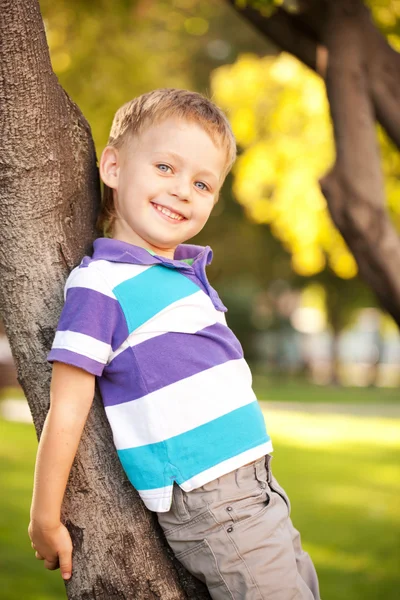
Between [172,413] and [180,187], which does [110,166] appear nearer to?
[180,187]

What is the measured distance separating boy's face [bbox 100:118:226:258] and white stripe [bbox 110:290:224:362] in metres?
0.23

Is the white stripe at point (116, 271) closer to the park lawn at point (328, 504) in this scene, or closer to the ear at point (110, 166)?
the ear at point (110, 166)

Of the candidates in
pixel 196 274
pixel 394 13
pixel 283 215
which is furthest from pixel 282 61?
pixel 196 274

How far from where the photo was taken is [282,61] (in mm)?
11273

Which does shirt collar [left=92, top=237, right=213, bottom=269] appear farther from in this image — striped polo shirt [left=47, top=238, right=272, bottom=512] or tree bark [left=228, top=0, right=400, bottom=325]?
tree bark [left=228, top=0, right=400, bottom=325]

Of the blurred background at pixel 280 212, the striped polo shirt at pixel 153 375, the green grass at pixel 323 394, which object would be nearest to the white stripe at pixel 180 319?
the striped polo shirt at pixel 153 375

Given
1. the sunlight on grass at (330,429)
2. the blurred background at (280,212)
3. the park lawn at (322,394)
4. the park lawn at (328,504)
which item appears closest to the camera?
the park lawn at (328,504)

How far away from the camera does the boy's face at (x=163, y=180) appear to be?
2180 millimetres

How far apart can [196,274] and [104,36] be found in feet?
27.7

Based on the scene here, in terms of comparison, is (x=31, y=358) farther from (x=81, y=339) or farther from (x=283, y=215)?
(x=283, y=215)

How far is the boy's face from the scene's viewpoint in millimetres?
2180

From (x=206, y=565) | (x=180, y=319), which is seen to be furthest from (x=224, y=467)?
(x=180, y=319)

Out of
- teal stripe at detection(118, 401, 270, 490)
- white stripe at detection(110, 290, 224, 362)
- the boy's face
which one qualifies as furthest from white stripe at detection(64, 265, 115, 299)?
teal stripe at detection(118, 401, 270, 490)

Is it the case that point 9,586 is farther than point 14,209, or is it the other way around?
point 9,586
